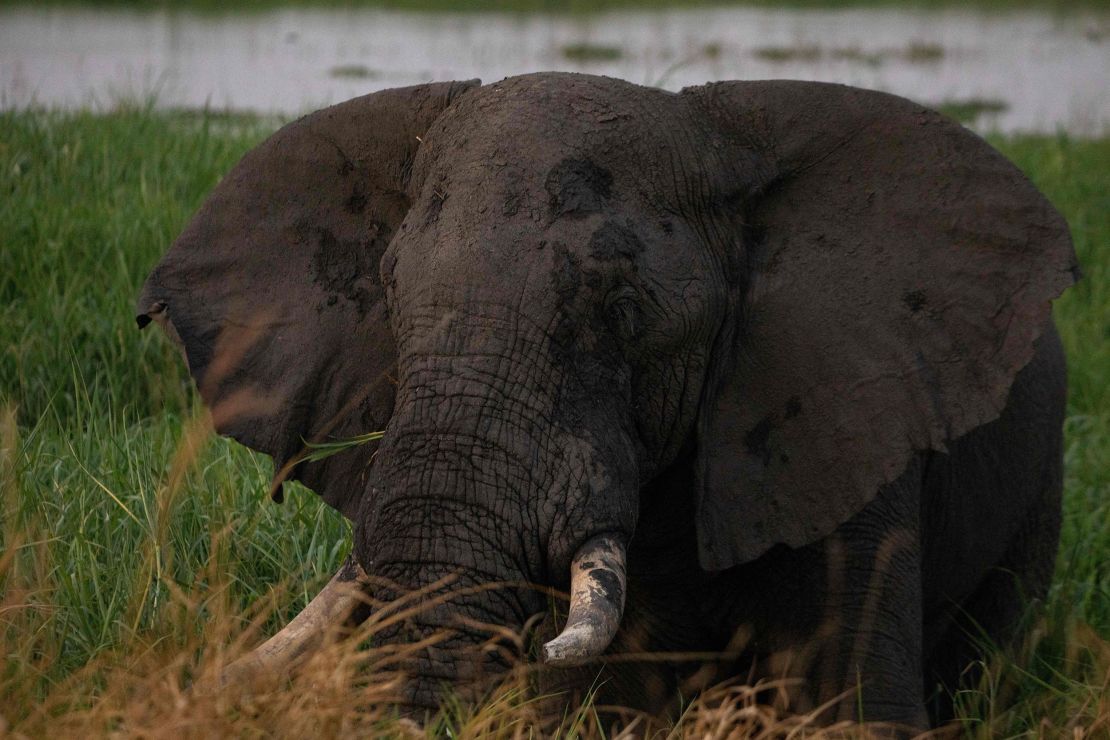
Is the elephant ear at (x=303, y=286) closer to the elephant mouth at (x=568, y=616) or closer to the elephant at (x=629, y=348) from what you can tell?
the elephant at (x=629, y=348)

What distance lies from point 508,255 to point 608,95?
21.7 inches

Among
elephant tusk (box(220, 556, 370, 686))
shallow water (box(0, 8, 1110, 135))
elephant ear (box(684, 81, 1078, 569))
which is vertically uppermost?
elephant ear (box(684, 81, 1078, 569))

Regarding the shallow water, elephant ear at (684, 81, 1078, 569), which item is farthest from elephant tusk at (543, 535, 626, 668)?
the shallow water

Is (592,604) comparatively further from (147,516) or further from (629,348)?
(147,516)

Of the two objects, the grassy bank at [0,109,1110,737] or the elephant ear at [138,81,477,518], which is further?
the elephant ear at [138,81,477,518]

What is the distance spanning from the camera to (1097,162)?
10.8 meters

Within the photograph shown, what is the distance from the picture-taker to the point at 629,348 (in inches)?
129

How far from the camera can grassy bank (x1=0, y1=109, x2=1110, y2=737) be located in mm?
2883

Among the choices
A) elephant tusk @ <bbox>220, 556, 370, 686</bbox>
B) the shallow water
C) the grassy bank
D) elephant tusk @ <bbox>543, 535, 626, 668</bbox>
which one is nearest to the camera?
elephant tusk @ <bbox>543, 535, 626, 668</bbox>

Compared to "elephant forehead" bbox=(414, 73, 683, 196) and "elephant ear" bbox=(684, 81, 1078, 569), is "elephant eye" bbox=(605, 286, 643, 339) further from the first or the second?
"elephant ear" bbox=(684, 81, 1078, 569)

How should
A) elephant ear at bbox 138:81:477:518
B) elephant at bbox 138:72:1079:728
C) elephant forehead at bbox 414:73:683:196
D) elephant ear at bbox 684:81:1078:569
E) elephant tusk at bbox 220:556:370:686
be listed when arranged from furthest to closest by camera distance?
elephant ear at bbox 138:81:477:518 < elephant ear at bbox 684:81:1078:569 < elephant forehead at bbox 414:73:683:196 < elephant tusk at bbox 220:556:370:686 < elephant at bbox 138:72:1079:728

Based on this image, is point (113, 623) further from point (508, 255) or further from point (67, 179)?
point (67, 179)

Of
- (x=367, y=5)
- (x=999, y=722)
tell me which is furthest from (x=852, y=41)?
(x=999, y=722)

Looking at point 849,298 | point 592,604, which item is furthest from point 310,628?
point 849,298
